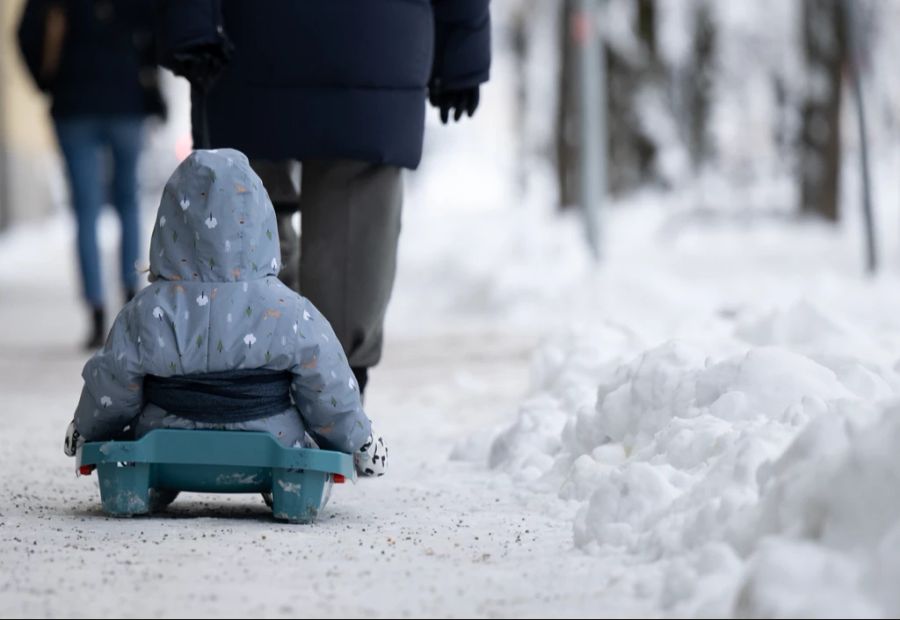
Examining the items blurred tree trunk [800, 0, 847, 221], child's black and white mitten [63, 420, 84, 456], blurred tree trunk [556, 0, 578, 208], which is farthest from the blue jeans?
blurred tree trunk [556, 0, 578, 208]

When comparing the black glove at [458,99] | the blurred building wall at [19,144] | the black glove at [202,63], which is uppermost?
the black glove at [202,63]

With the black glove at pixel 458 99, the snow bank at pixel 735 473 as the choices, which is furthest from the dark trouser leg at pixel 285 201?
the snow bank at pixel 735 473

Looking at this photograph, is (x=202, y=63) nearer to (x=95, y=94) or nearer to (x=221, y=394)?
(x=221, y=394)

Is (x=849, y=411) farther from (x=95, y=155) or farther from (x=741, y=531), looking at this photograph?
(x=95, y=155)

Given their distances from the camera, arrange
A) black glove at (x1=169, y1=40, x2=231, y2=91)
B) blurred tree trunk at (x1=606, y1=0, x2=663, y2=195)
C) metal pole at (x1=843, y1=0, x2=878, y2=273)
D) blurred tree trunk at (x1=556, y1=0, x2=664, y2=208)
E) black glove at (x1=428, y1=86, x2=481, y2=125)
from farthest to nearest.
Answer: blurred tree trunk at (x1=606, y1=0, x2=663, y2=195) → blurred tree trunk at (x1=556, y1=0, x2=664, y2=208) → metal pole at (x1=843, y1=0, x2=878, y2=273) → black glove at (x1=428, y1=86, x2=481, y2=125) → black glove at (x1=169, y1=40, x2=231, y2=91)

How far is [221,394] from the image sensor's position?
11.3 feet

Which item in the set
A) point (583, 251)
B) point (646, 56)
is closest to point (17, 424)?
point (583, 251)

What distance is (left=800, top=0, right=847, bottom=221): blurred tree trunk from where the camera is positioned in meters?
17.1

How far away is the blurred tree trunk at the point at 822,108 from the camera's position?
17.1m

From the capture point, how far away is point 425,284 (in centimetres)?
1320

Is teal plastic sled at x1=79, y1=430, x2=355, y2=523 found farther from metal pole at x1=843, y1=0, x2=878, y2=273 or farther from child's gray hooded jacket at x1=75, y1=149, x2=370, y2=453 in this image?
metal pole at x1=843, y1=0, x2=878, y2=273

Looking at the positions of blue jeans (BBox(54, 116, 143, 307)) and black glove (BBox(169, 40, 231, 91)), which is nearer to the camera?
black glove (BBox(169, 40, 231, 91))

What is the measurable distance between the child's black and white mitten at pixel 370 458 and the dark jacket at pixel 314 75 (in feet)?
3.77

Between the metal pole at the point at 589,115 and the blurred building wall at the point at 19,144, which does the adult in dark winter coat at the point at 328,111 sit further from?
the blurred building wall at the point at 19,144
